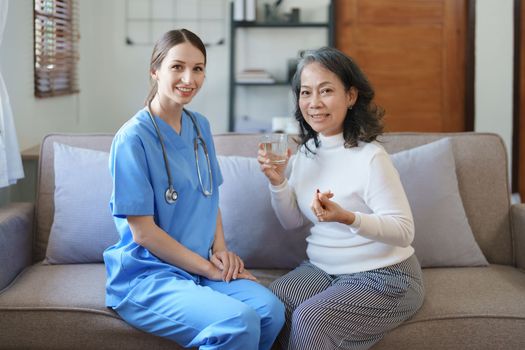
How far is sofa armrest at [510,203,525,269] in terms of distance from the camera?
227 centimetres

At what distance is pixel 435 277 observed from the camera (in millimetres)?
2139

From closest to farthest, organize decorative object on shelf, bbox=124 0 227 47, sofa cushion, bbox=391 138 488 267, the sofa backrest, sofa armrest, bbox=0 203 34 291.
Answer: sofa armrest, bbox=0 203 34 291
sofa cushion, bbox=391 138 488 267
the sofa backrest
decorative object on shelf, bbox=124 0 227 47

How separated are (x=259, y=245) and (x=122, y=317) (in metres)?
0.55

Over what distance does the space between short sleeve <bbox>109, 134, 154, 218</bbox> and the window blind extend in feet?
5.96

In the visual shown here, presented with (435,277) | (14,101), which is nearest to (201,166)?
(435,277)

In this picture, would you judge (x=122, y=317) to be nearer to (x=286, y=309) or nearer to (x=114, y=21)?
(x=286, y=309)

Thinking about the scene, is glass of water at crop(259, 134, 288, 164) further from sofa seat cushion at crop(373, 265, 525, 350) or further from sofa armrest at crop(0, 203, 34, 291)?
sofa armrest at crop(0, 203, 34, 291)

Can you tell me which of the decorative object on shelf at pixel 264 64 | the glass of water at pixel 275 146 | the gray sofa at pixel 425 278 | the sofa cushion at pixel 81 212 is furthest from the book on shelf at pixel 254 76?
the glass of water at pixel 275 146

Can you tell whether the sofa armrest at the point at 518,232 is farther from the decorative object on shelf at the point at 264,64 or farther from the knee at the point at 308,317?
the decorative object on shelf at the point at 264,64

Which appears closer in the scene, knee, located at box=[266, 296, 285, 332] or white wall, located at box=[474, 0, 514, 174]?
knee, located at box=[266, 296, 285, 332]

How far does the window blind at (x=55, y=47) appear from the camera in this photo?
348 cm

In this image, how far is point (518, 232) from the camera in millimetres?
2307

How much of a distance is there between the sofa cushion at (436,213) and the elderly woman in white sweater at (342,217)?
0.29 meters

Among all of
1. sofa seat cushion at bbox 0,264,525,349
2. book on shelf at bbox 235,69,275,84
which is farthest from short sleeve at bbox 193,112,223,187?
book on shelf at bbox 235,69,275,84
